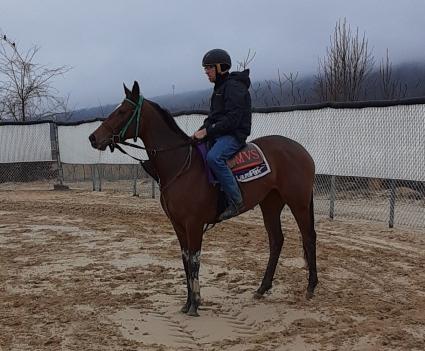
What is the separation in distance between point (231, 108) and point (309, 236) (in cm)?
157

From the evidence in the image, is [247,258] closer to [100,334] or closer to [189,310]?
[189,310]

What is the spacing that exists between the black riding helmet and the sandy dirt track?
7.07 feet

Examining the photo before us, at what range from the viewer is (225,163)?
532 centimetres

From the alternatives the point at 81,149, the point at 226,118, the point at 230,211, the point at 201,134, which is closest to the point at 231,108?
the point at 226,118

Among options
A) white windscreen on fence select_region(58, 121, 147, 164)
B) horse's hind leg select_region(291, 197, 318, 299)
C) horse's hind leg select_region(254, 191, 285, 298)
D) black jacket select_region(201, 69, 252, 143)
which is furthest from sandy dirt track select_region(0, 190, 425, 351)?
white windscreen on fence select_region(58, 121, 147, 164)

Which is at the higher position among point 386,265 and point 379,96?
point 379,96

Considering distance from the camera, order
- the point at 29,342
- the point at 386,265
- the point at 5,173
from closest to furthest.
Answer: the point at 29,342
the point at 386,265
the point at 5,173

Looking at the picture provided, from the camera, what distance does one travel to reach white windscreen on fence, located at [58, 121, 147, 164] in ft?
50.4

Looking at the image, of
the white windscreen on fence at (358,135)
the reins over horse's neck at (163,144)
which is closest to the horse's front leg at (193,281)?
the reins over horse's neck at (163,144)

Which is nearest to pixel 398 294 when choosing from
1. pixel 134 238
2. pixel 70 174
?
pixel 134 238

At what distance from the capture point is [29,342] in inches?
177

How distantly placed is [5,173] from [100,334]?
14198 millimetres

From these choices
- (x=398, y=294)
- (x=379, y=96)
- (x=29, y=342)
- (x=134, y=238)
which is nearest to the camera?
(x=29, y=342)

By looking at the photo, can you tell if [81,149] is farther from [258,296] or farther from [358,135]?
[258,296]
